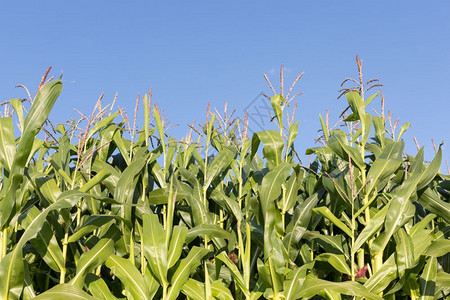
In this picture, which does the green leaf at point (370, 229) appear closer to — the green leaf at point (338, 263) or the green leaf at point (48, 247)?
the green leaf at point (338, 263)

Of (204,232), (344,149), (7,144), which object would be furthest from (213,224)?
(7,144)

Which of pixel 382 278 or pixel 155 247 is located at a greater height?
pixel 155 247

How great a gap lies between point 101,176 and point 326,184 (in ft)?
5.61

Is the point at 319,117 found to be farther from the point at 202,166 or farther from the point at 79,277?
the point at 79,277

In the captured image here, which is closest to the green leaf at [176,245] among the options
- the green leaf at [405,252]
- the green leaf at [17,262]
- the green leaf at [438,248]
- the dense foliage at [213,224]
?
the dense foliage at [213,224]

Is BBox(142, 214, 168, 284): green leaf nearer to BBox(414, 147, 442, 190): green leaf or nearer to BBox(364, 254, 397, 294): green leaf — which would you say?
BBox(364, 254, 397, 294): green leaf

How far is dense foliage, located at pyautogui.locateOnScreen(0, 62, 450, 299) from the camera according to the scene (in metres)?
2.80

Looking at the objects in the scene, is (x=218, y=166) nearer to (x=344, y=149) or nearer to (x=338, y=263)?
(x=344, y=149)

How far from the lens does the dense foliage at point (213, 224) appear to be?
2.80 meters

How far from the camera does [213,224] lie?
11.4 ft

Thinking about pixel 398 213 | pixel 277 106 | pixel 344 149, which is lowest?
pixel 398 213

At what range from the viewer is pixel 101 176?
9.77 feet

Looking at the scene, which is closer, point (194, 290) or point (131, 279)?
point (131, 279)

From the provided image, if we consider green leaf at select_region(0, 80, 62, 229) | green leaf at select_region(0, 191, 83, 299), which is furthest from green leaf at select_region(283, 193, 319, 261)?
green leaf at select_region(0, 80, 62, 229)
